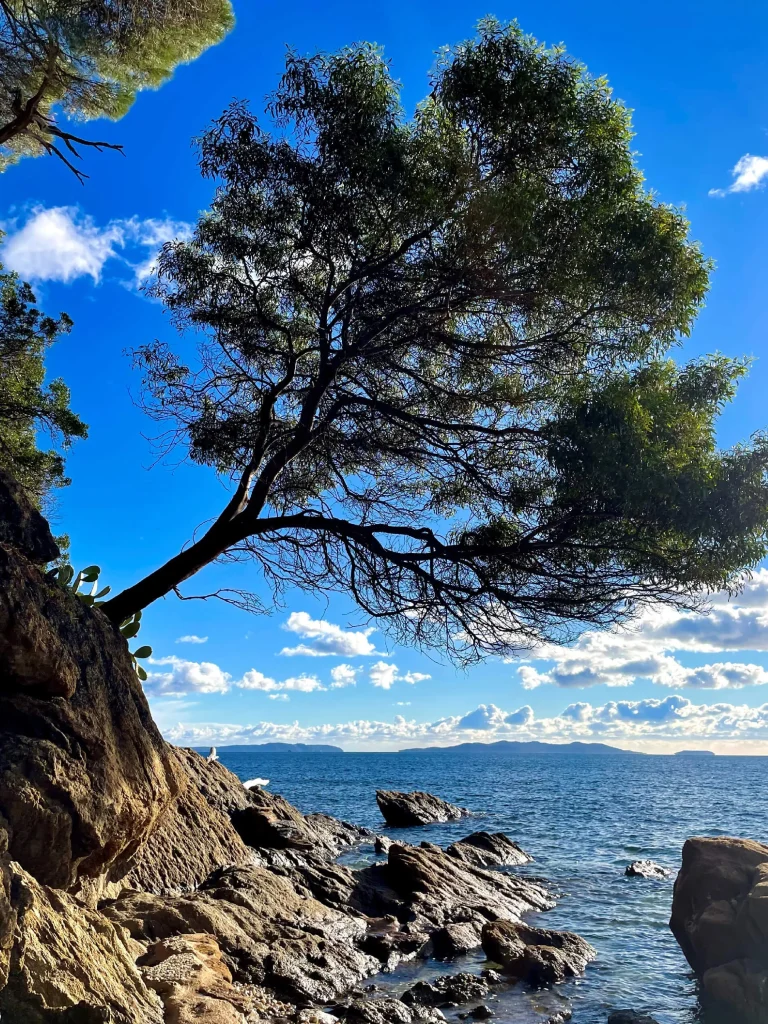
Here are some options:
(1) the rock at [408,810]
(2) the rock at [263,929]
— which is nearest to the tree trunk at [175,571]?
(2) the rock at [263,929]

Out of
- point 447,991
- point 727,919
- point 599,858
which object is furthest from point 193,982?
point 599,858

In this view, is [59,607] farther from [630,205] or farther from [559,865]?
[559,865]

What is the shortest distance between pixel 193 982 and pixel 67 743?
9.24 feet

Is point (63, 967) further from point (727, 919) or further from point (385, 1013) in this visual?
point (727, 919)

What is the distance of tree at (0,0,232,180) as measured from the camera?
1271 cm

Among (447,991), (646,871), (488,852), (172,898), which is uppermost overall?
(172,898)

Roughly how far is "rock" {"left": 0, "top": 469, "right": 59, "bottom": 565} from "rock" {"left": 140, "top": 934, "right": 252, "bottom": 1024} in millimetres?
3991

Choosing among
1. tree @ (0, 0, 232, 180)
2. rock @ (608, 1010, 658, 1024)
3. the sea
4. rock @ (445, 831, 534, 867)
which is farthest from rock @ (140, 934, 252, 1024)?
rock @ (445, 831, 534, 867)

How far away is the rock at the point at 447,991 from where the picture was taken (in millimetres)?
10180

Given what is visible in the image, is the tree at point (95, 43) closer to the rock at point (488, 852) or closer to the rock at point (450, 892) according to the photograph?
the rock at point (450, 892)

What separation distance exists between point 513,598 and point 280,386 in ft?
13.4

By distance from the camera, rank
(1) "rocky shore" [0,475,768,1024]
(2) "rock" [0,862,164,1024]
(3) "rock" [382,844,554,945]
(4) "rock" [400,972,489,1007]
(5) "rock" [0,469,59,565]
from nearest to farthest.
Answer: (2) "rock" [0,862,164,1024] < (1) "rocky shore" [0,475,768,1024] < (5) "rock" [0,469,59,565] < (4) "rock" [400,972,489,1007] < (3) "rock" [382,844,554,945]

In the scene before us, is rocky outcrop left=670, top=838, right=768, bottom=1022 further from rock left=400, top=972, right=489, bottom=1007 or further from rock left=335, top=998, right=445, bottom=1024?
rock left=335, top=998, right=445, bottom=1024

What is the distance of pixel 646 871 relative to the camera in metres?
22.5
